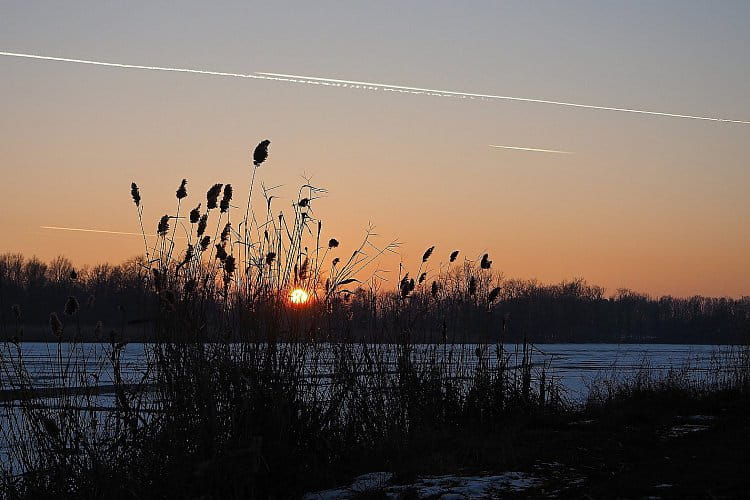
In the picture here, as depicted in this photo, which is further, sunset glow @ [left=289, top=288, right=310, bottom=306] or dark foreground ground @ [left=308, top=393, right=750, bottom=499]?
sunset glow @ [left=289, top=288, right=310, bottom=306]

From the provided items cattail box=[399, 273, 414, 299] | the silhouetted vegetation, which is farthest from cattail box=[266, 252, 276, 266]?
cattail box=[399, 273, 414, 299]

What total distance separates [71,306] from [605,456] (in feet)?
16.0

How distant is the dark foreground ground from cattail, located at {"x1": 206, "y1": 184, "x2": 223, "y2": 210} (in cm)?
272

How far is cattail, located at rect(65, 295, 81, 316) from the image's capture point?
7.15m

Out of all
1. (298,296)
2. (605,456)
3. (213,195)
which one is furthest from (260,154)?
(605,456)

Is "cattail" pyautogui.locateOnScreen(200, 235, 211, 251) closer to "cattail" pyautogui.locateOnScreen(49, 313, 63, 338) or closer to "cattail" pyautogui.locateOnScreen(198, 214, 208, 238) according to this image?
"cattail" pyautogui.locateOnScreen(198, 214, 208, 238)

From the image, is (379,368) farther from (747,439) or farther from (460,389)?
(747,439)

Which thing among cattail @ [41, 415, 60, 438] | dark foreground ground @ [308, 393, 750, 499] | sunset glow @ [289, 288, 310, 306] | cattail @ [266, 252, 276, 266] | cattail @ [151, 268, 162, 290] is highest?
cattail @ [266, 252, 276, 266]

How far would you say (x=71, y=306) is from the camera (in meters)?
7.21

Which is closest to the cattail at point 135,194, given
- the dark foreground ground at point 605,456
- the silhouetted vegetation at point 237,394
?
the silhouetted vegetation at point 237,394

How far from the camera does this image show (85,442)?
22.1 feet

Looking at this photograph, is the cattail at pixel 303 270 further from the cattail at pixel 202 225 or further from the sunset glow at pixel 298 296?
the cattail at pixel 202 225

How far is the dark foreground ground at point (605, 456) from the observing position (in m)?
5.78

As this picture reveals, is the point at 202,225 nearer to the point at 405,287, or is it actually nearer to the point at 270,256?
the point at 270,256
